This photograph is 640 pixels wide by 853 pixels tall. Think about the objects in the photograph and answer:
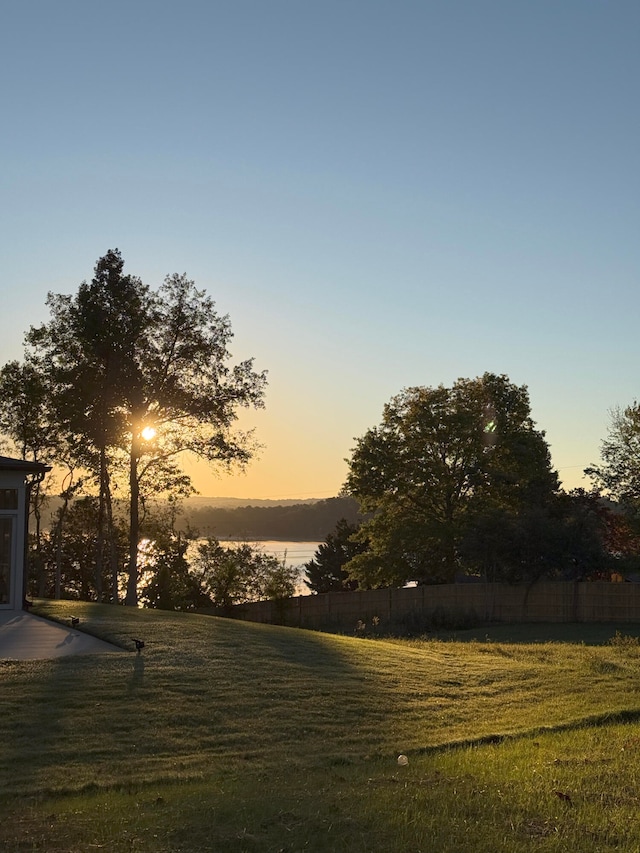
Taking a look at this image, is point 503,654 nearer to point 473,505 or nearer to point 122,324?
point 122,324

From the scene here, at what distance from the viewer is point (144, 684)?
1273 cm

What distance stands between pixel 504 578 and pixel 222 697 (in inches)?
1020

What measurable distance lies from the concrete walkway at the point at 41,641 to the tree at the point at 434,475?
84.0ft

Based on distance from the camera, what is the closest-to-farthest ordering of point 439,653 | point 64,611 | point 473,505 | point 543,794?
point 543,794, point 439,653, point 64,611, point 473,505

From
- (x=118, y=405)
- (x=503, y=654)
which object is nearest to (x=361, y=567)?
(x=118, y=405)

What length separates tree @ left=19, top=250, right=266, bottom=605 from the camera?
107ft

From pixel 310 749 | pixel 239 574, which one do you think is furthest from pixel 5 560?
pixel 239 574

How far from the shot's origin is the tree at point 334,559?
62844mm

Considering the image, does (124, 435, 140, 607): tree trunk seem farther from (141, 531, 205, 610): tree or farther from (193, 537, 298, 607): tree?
(193, 537, 298, 607): tree

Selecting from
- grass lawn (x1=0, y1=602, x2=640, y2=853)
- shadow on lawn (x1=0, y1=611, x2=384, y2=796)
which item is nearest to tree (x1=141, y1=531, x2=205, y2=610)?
grass lawn (x1=0, y1=602, x2=640, y2=853)

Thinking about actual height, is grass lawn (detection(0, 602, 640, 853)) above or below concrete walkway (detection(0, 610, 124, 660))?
below

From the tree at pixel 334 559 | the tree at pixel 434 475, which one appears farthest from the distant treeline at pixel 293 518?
the tree at pixel 434 475

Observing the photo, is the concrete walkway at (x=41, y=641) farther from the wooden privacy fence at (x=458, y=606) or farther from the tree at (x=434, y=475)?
the tree at (x=434, y=475)

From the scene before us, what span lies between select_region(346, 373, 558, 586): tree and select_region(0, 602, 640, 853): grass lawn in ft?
79.8
